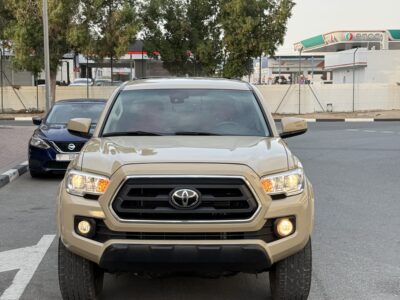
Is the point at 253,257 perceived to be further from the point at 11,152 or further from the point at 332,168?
the point at 11,152

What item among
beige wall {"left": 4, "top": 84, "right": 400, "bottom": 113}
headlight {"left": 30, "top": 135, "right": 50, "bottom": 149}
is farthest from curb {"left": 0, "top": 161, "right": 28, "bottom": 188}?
beige wall {"left": 4, "top": 84, "right": 400, "bottom": 113}

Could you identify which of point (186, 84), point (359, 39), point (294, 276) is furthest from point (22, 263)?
point (359, 39)

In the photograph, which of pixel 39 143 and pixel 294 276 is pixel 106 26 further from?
pixel 294 276

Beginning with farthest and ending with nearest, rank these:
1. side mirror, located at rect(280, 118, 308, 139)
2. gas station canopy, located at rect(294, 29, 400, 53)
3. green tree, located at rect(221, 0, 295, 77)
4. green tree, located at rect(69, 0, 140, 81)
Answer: gas station canopy, located at rect(294, 29, 400, 53) < green tree, located at rect(221, 0, 295, 77) < green tree, located at rect(69, 0, 140, 81) < side mirror, located at rect(280, 118, 308, 139)

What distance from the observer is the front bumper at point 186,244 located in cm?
372

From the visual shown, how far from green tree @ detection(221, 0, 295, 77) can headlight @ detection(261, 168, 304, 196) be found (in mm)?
25795

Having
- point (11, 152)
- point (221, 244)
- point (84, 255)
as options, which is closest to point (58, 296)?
point (84, 255)

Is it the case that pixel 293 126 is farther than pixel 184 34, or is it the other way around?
pixel 184 34

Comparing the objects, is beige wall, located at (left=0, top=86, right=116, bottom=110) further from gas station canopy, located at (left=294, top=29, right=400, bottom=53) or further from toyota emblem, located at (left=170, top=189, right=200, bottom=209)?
gas station canopy, located at (left=294, top=29, right=400, bottom=53)

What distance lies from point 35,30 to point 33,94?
448cm

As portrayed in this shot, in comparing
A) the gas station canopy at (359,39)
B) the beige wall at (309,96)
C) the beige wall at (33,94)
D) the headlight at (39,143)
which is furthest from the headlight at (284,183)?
the gas station canopy at (359,39)

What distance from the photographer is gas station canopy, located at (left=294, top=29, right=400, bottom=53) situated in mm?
67688

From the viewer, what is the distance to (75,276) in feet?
13.3

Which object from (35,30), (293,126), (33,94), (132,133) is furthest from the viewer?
(33,94)
